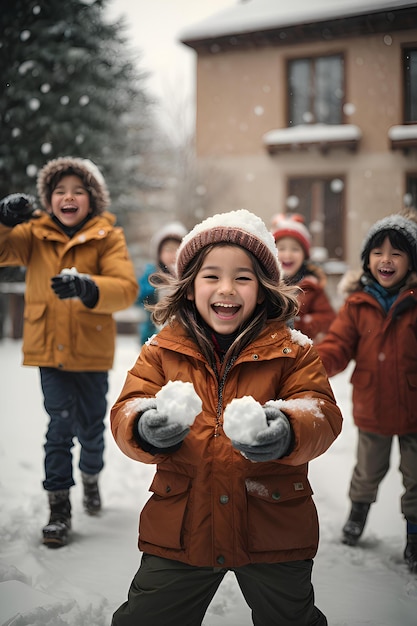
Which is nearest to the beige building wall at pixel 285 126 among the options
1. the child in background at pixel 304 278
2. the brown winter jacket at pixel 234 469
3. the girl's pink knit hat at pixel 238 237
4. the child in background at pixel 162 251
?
the child in background at pixel 304 278

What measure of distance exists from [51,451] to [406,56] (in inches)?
93.6

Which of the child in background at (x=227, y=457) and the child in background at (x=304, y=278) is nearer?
the child in background at (x=227, y=457)

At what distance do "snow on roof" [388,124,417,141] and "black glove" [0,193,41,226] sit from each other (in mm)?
1674

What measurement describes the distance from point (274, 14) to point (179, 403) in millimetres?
3227

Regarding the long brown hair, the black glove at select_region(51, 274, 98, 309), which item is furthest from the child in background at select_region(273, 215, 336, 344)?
the long brown hair

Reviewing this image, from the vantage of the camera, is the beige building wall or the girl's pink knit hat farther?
the beige building wall

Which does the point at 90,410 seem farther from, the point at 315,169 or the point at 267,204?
the point at 315,169

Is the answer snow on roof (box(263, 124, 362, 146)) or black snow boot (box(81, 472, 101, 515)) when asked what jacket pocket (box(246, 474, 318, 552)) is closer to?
black snow boot (box(81, 472, 101, 515))

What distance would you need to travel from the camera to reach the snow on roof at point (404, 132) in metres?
2.60

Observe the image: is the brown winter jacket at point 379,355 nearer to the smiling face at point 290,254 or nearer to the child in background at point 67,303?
the smiling face at point 290,254

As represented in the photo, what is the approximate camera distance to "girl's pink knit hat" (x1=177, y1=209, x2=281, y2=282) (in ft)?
6.17

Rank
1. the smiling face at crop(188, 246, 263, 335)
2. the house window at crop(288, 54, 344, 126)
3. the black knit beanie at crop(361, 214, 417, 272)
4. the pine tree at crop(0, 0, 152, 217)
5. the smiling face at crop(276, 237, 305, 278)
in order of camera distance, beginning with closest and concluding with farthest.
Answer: the smiling face at crop(188, 246, 263, 335), the black knit beanie at crop(361, 214, 417, 272), the smiling face at crop(276, 237, 305, 278), the house window at crop(288, 54, 344, 126), the pine tree at crop(0, 0, 152, 217)

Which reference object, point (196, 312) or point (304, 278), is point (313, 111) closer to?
point (304, 278)

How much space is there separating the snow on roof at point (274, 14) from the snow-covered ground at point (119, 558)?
239cm
